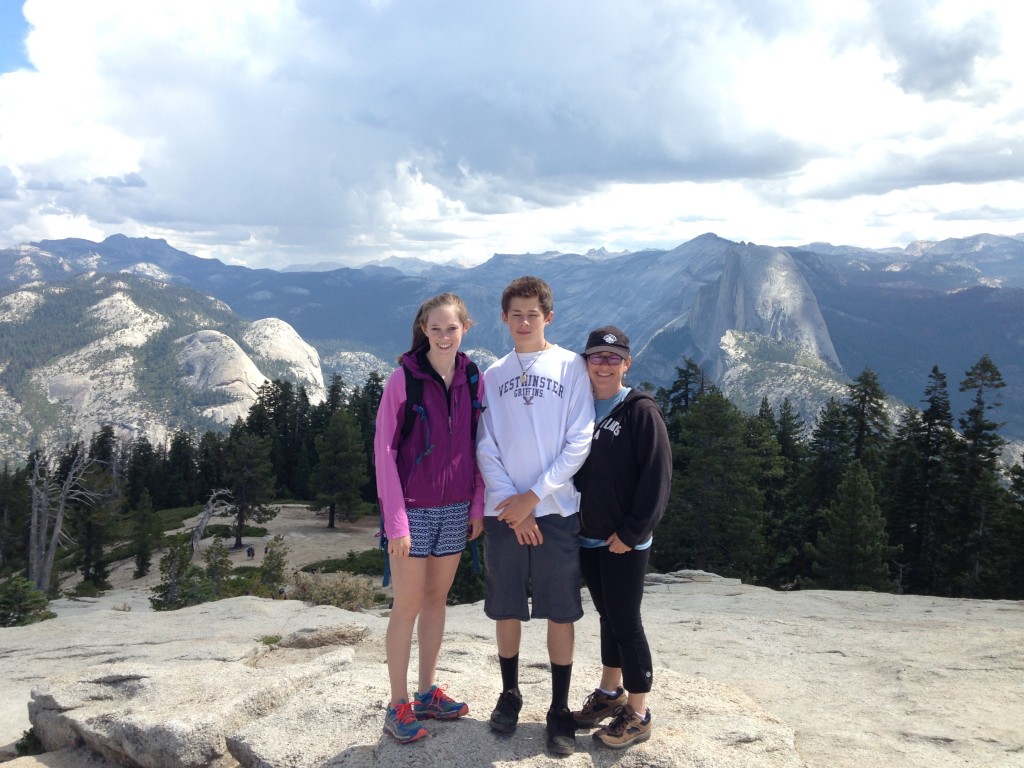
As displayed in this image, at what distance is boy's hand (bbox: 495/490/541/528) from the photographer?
508 cm

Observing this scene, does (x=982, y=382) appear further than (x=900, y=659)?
Yes

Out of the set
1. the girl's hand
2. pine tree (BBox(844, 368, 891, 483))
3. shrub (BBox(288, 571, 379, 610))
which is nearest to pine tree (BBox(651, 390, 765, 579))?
pine tree (BBox(844, 368, 891, 483))

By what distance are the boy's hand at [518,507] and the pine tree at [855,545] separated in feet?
86.2

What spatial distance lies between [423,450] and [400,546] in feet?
2.63

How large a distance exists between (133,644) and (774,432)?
47.5 meters

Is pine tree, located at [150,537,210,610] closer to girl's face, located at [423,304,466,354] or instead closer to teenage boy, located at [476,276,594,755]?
teenage boy, located at [476,276,594,755]

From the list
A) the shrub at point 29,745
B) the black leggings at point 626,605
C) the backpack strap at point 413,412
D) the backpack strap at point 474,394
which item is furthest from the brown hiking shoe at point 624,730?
the shrub at point 29,745

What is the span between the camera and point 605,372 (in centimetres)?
544

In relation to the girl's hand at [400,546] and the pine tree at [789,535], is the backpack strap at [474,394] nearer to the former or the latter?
the girl's hand at [400,546]

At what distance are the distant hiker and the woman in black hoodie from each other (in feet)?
3.36

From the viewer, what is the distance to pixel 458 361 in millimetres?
5680

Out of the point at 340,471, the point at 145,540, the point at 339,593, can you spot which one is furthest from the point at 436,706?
the point at 340,471

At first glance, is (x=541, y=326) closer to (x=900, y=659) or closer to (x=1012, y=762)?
(x=1012, y=762)

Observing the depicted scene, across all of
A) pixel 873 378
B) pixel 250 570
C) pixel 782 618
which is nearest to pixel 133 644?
pixel 782 618
